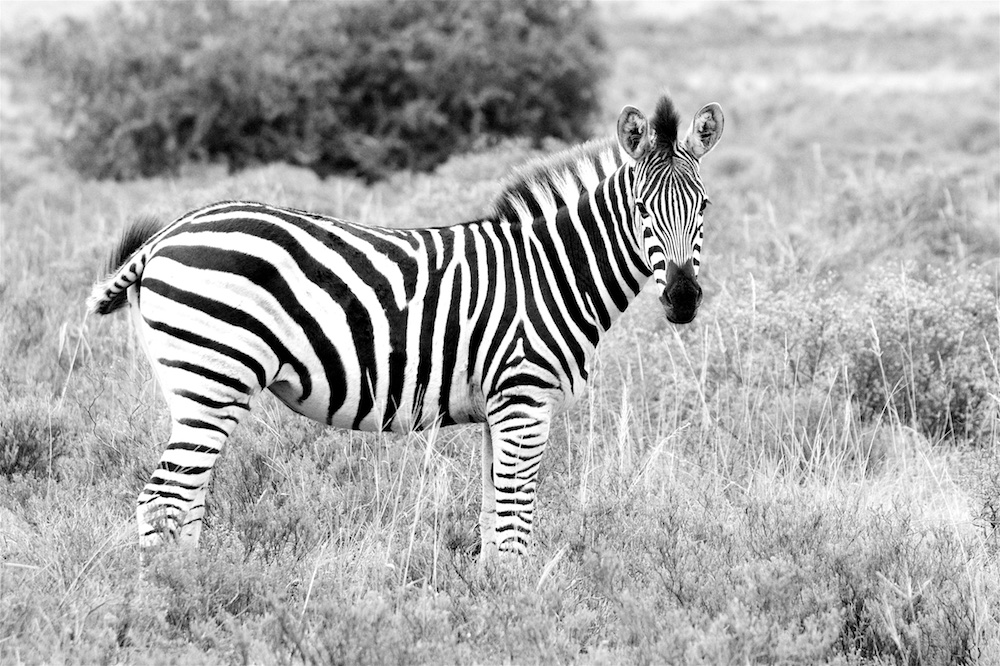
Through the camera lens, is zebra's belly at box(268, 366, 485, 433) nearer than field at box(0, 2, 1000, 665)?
No

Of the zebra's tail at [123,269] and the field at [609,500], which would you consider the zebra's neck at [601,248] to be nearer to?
the field at [609,500]

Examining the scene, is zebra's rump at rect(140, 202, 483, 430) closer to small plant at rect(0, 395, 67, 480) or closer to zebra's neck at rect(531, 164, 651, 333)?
zebra's neck at rect(531, 164, 651, 333)

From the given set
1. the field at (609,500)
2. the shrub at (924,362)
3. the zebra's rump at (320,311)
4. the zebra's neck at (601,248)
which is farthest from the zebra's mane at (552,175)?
the shrub at (924,362)

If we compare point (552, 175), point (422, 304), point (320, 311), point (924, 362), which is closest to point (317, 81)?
point (924, 362)

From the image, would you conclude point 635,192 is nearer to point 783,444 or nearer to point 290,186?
point 783,444

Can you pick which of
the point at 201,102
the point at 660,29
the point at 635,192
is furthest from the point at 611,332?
the point at 660,29

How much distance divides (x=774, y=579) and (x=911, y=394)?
10.5 ft

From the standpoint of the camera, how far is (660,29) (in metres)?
42.3

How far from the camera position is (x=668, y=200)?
4547 millimetres

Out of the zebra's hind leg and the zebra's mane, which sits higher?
the zebra's mane

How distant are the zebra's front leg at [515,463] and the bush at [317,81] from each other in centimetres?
1169

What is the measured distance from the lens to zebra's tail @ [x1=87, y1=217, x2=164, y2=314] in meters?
4.63

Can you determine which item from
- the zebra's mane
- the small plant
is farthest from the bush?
the zebra's mane

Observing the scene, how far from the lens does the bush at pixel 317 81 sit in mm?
16047
